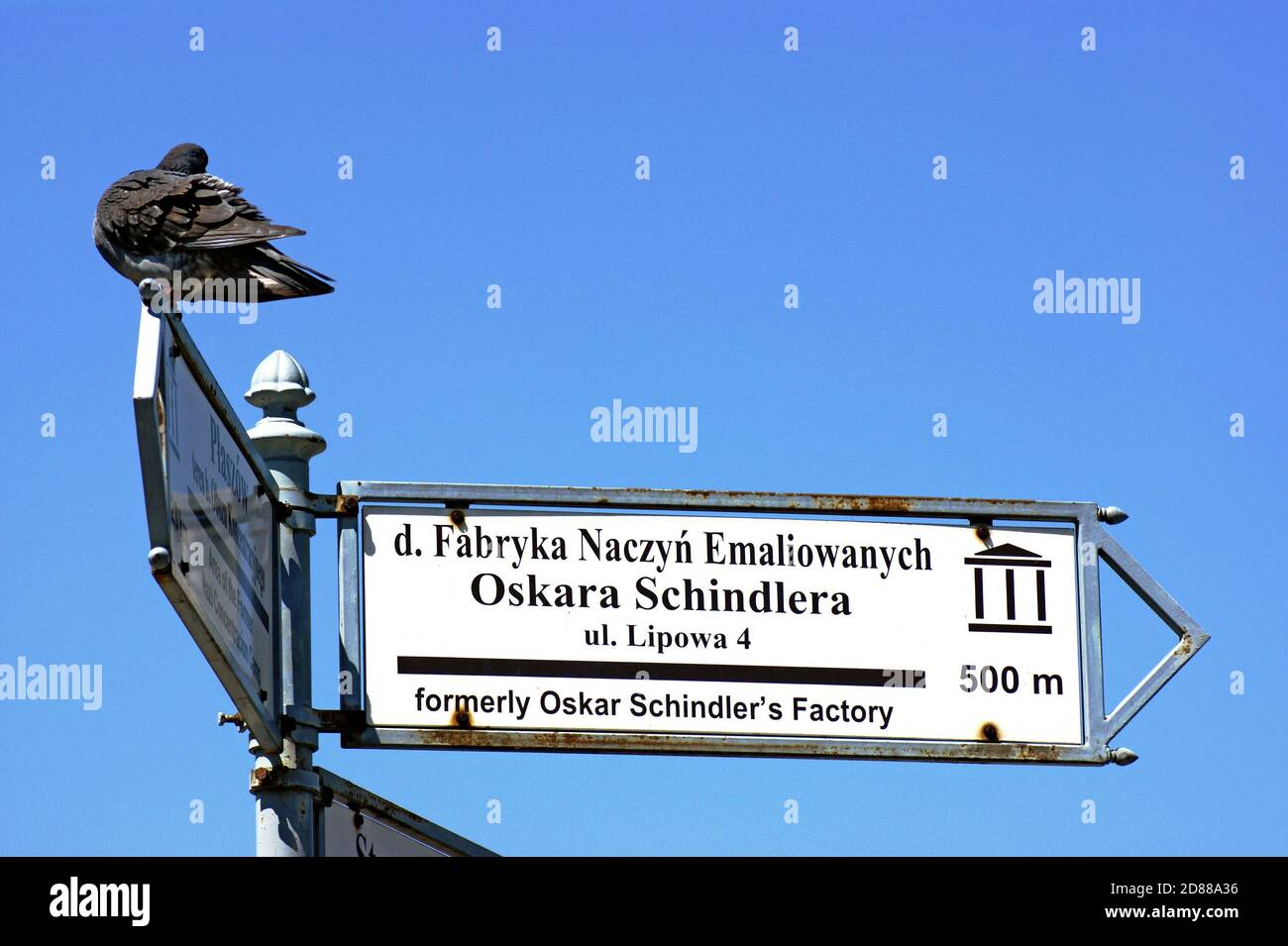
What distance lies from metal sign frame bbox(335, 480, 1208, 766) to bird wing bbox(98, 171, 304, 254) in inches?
27.4

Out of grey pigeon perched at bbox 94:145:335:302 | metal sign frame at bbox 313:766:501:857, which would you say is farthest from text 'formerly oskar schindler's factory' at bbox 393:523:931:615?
grey pigeon perched at bbox 94:145:335:302

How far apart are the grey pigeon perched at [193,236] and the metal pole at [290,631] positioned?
0.45 m

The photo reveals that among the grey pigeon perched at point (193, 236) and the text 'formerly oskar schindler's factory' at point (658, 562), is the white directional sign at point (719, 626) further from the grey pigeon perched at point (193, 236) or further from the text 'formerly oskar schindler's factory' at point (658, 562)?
the grey pigeon perched at point (193, 236)

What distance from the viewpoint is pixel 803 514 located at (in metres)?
5.34

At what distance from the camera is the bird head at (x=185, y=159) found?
5.12m

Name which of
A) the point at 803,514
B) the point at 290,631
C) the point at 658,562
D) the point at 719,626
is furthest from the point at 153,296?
the point at 803,514

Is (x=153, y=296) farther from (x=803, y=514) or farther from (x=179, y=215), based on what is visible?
(x=803, y=514)

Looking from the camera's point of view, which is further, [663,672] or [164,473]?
[663,672]

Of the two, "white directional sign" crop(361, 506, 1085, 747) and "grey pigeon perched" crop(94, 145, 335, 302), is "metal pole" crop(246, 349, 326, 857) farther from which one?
"grey pigeon perched" crop(94, 145, 335, 302)

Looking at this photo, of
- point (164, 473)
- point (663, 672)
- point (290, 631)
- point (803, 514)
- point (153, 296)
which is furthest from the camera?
point (803, 514)

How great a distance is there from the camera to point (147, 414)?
3.78m

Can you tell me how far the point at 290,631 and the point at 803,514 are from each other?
1276 millimetres
